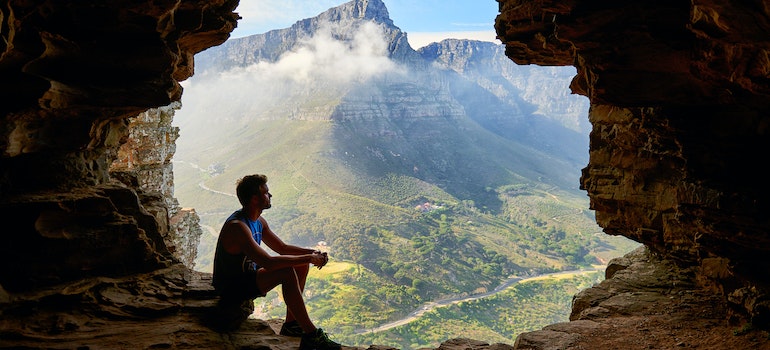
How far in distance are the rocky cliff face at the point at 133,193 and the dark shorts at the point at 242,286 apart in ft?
2.20

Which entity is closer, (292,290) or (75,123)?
(292,290)

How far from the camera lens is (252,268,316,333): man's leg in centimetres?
759

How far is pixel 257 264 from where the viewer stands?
7699mm

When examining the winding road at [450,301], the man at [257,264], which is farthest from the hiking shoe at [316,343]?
the winding road at [450,301]

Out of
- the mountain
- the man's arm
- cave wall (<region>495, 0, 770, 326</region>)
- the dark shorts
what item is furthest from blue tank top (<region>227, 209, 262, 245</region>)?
the mountain

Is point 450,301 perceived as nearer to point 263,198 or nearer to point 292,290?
point 292,290

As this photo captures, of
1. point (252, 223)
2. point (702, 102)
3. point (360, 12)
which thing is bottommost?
point (252, 223)

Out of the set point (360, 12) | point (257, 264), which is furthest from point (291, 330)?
point (360, 12)

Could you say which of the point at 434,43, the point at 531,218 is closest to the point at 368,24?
the point at 434,43

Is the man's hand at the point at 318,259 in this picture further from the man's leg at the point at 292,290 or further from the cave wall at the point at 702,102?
the cave wall at the point at 702,102

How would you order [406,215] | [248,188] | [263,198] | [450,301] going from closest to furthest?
[248,188] < [263,198] < [450,301] < [406,215]

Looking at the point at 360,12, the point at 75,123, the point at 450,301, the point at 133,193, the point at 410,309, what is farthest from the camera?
the point at 360,12

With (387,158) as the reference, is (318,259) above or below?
above

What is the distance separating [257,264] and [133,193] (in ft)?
12.8
